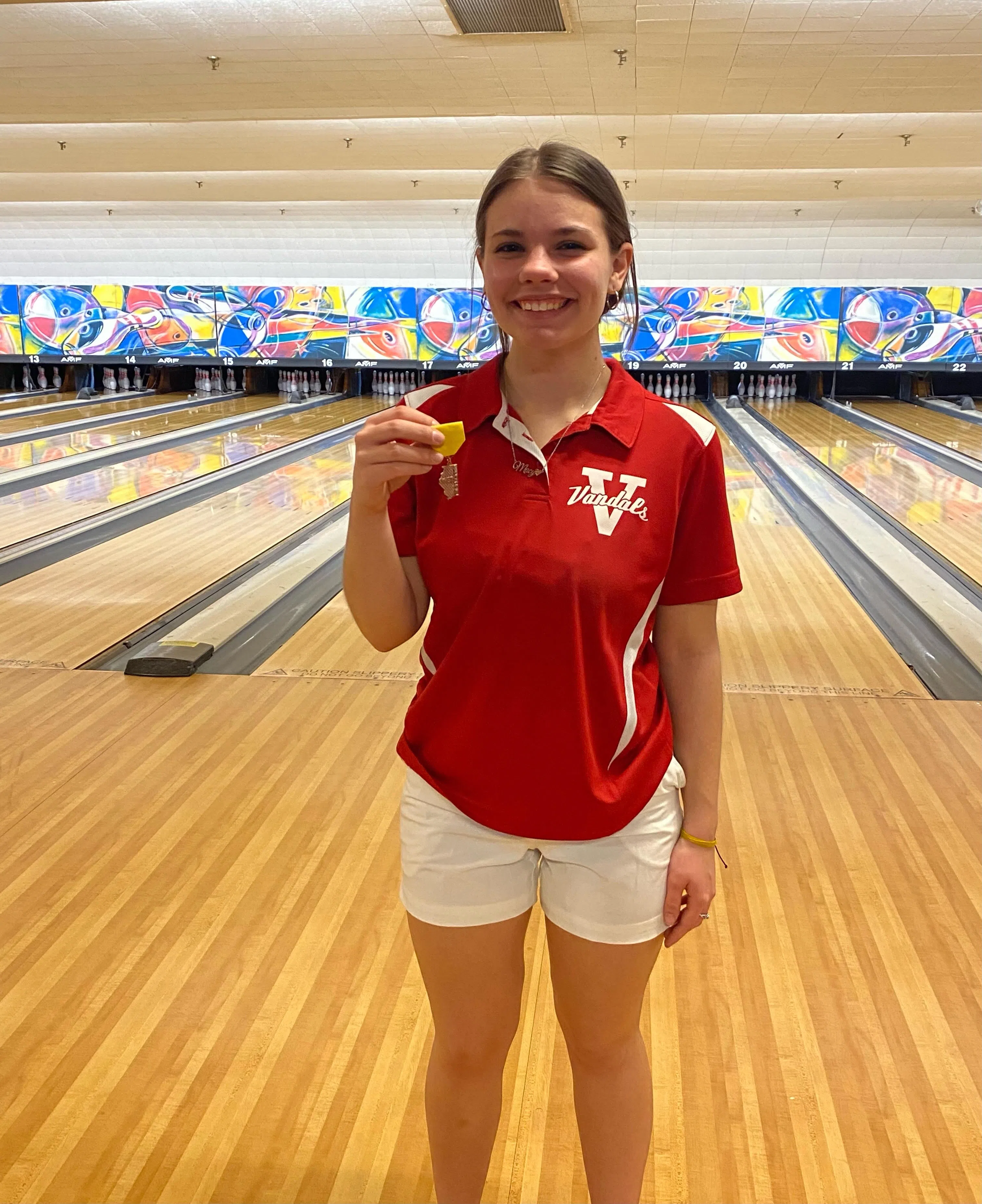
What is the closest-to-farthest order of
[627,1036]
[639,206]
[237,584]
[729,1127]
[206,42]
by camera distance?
[627,1036], [729,1127], [237,584], [206,42], [639,206]

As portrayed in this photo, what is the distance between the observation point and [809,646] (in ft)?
12.1

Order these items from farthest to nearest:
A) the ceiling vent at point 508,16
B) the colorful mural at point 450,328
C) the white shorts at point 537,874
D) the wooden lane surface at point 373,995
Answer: the colorful mural at point 450,328
the ceiling vent at point 508,16
the wooden lane surface at point 373,995
the white shorts at point 537,874

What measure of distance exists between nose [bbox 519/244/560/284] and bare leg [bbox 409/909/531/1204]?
0.68 meters

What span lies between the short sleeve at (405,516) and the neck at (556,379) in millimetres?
151

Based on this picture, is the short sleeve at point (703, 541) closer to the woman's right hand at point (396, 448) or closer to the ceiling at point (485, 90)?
the woman's right hand at point (396, 448)

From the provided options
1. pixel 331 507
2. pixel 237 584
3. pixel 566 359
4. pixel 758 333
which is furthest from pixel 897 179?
pixel 566 359

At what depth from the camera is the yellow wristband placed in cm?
119

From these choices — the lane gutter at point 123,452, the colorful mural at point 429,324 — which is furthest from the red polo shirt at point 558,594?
the colorful mural at point 429,324

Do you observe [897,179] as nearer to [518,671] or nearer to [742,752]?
[742,752]

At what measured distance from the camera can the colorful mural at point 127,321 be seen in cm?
1270

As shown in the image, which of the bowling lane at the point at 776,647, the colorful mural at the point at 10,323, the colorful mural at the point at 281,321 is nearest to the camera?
the bowling lane at the point at 776,647

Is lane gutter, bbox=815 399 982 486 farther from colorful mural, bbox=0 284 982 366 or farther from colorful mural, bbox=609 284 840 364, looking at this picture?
colorful mural, bbox=0 284 982 366

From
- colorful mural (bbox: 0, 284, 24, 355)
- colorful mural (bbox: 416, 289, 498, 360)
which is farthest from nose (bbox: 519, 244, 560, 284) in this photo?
colorful mural (bbox: 0, 284, 24, 355)

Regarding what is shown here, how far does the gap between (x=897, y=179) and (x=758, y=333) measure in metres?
3.39
